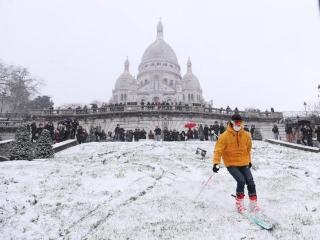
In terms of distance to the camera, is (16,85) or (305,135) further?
(16,85)

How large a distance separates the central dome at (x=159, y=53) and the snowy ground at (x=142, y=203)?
86.7 metres

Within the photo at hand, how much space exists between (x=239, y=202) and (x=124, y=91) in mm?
79119

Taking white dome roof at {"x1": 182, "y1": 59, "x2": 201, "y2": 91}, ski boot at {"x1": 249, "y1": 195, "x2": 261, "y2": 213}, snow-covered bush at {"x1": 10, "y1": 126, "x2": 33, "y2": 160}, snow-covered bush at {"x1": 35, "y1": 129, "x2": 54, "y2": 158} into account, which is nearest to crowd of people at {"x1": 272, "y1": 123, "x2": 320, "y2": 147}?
snow-covered bush at {"x1": 35, "y1": 129, "x2": 54, "y2": 158}

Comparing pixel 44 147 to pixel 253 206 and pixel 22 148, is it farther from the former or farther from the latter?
pixel 253 206

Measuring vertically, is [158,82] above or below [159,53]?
below

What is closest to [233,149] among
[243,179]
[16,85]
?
[243,179]

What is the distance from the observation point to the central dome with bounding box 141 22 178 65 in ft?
313

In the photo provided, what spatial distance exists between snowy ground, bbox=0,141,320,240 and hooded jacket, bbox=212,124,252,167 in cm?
93

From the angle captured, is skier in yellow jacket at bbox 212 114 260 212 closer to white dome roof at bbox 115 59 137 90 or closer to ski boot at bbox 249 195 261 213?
ski boot at bbox 249 195 261 213

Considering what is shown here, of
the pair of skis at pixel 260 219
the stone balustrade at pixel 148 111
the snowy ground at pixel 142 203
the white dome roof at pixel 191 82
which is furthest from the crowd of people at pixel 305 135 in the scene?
the white dome roof at pixel 191 82

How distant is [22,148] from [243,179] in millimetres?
9369

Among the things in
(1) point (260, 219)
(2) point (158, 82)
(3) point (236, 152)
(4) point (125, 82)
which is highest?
(2) point (158, 82)

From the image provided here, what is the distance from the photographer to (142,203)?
674 centimetres

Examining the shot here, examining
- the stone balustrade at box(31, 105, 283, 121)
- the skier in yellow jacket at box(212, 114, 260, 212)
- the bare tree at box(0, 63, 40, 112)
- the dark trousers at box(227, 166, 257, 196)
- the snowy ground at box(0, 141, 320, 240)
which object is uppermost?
the bare tree at box(0, 63, 40, 112)
